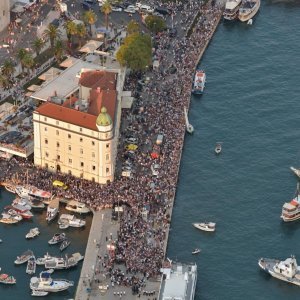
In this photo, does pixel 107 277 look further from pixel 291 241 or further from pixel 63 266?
pixel 291 241

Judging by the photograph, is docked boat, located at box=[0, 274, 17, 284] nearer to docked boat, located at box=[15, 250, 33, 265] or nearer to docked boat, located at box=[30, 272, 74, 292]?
docked boat, located at box=[30, 272, 74, 292]

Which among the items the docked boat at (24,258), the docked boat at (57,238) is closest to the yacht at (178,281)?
the docked boat at (57,238)

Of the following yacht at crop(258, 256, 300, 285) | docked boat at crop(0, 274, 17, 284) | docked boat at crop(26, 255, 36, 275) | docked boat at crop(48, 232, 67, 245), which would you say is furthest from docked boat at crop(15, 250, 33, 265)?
yacht at crop(258, 256, 300, 285)

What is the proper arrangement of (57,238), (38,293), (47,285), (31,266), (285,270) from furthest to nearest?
(57,238), (31,266), (285,270), (47,285), (38,293)

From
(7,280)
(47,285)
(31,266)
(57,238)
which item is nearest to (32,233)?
(57,238)

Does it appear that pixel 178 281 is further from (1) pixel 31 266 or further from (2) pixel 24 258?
(2) pixel 24 258
